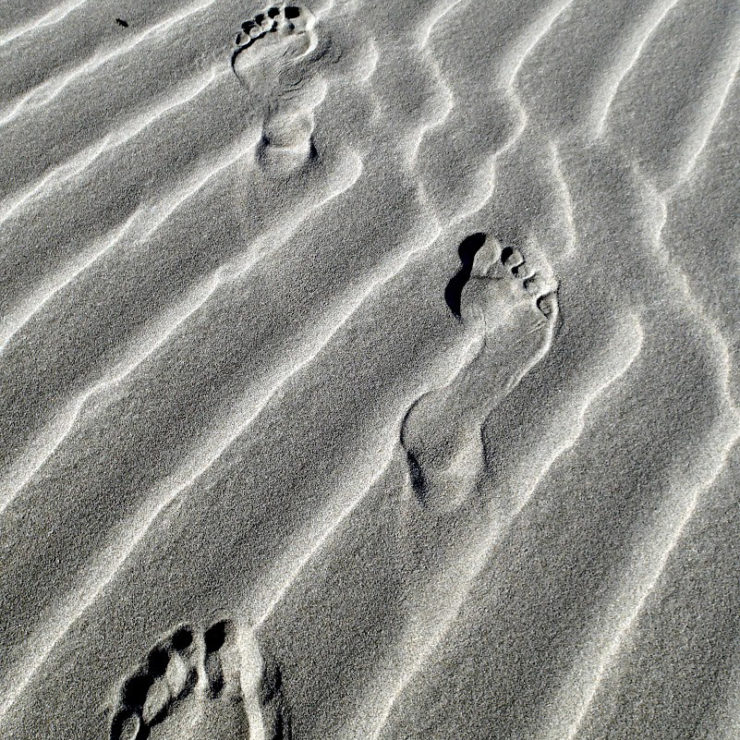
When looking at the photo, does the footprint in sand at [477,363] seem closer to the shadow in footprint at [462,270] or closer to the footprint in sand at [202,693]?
the shadow in footprint at [462,270]

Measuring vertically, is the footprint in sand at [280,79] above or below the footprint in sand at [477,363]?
above

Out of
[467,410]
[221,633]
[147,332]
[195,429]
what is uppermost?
[147,332]

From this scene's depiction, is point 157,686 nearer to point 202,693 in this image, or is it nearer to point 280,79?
point 202,693

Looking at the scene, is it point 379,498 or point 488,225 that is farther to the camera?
point 488,225

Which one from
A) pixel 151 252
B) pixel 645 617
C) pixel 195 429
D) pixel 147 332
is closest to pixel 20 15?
pixel 151 252

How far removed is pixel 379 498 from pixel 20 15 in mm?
1754

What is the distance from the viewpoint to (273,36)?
88.1 inches

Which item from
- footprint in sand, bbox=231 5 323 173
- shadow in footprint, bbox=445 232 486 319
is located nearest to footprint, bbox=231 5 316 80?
footprint in sand, bbox=231 5 323 173

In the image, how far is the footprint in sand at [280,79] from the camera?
6.66 feet

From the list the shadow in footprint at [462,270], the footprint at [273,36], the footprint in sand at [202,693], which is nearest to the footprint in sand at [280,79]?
the footprint at [273,36]

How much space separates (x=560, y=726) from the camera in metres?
1.35

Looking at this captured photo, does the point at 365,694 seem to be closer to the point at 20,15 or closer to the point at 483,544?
the point at 483,544

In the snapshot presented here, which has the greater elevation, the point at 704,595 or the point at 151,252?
the point at 151,252

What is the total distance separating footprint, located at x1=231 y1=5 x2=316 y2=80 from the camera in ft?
7.19
